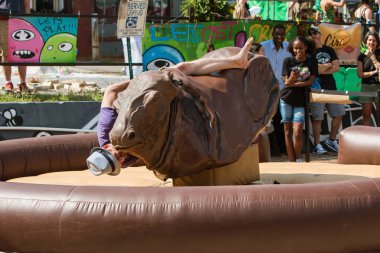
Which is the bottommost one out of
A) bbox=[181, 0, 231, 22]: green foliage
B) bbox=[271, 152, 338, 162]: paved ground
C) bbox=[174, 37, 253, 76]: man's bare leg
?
bbox=[271, 152, 338, 162]: paved ground

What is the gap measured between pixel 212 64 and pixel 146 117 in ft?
2.70

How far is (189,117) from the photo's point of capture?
4605 mm

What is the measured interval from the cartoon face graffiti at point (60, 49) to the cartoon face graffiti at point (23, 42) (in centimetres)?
9

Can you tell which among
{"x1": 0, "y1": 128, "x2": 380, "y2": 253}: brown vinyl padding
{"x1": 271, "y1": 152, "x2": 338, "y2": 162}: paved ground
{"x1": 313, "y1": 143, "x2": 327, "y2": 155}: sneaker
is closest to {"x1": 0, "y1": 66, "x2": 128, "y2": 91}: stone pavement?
{"x1": 271, "y1": 152, "x2": 338, "y2": 162}: paved ground

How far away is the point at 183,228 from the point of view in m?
4.05

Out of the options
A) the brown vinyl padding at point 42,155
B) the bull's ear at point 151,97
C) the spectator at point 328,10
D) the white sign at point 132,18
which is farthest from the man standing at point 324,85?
the bull's ear at point 151,97

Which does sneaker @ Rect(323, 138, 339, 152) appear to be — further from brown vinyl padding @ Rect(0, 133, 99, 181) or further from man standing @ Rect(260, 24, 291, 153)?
brown vinyl padding @ Rect(0, 133, 99, 181)

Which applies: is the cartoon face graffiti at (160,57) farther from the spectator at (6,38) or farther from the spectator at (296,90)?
the spectator at (296,90)

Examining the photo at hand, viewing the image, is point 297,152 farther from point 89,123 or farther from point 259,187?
point 259,187

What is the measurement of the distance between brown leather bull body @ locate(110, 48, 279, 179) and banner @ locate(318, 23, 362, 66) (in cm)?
639

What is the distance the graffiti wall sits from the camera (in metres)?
10.3

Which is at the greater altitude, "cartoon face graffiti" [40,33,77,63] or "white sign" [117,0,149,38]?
"white sign" [117,0,149,38]

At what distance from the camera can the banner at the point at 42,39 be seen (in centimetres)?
1001

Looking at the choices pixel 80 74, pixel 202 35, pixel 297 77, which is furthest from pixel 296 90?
pixel 80 74
